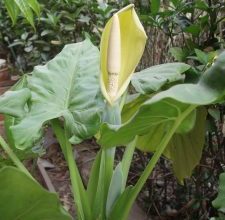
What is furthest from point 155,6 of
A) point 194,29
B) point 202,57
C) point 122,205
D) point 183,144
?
point 122,205

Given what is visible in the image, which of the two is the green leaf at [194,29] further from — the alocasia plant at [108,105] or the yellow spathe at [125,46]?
the yellow spathe at [125,46]

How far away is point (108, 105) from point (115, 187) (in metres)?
0.16

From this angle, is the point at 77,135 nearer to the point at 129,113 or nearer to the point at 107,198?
the point at 107,198

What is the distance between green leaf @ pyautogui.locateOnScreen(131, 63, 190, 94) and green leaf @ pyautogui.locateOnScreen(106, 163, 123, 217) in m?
0.19

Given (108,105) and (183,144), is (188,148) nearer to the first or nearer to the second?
(183,144)

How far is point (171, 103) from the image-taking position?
22.4 inches

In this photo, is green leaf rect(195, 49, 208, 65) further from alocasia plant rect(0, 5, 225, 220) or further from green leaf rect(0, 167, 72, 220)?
green leaf rect(0, 167, 72, 220)

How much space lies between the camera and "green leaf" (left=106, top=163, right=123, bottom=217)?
75 centimetres

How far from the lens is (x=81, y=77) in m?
0.92

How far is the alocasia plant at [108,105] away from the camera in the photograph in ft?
1.97

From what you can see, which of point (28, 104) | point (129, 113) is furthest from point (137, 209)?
point (28, 104)

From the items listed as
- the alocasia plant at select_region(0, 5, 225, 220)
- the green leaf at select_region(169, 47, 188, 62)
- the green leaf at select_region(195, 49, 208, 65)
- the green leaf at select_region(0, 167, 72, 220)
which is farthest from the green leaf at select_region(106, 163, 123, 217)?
the green leaf at select_region(169, 47, 188, 62)

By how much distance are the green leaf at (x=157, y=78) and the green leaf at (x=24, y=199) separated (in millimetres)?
312

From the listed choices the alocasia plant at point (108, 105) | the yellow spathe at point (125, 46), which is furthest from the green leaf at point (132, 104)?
the yellow spathe at point (125, 46)
